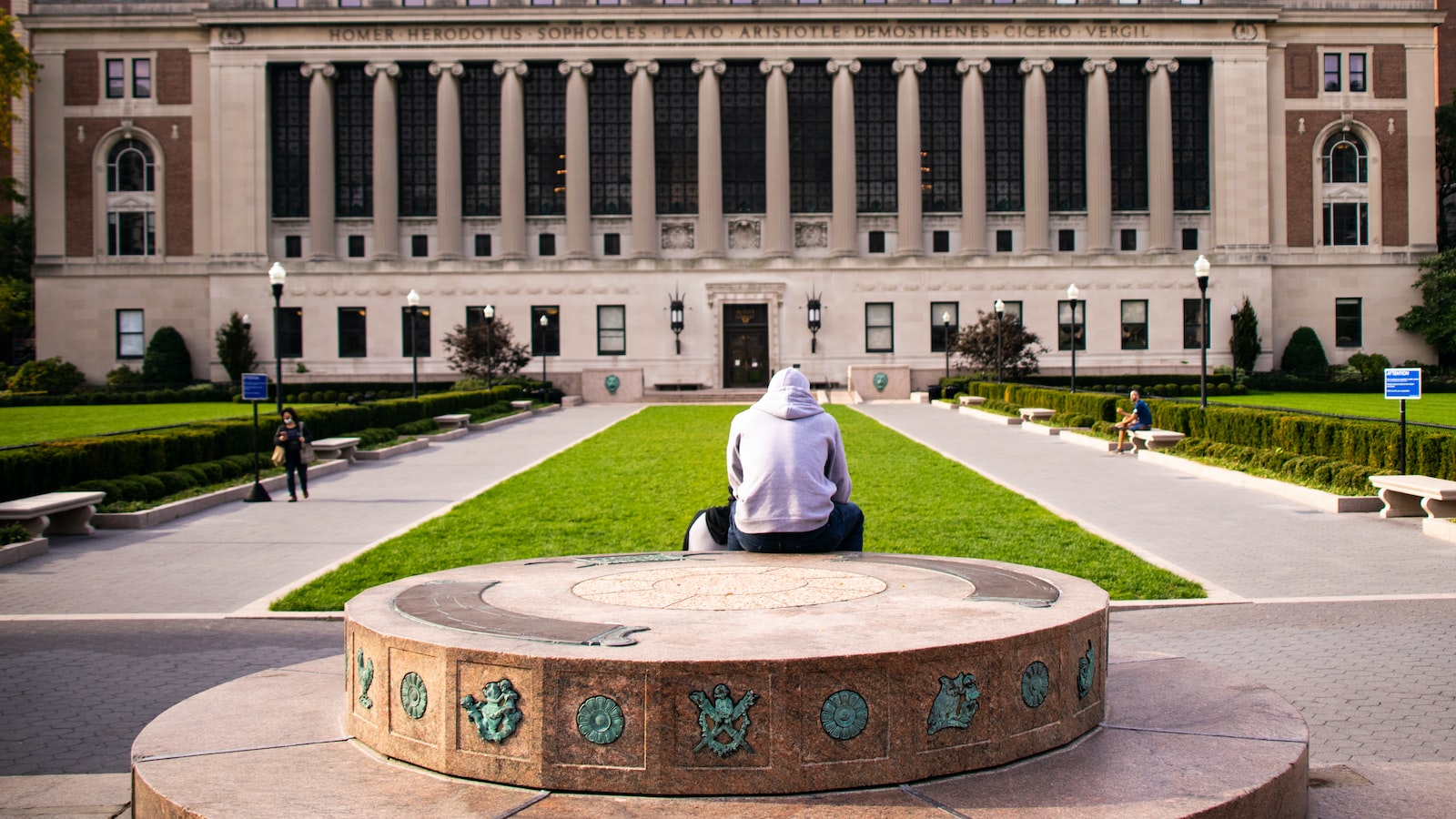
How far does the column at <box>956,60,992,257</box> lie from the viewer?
2480 inches

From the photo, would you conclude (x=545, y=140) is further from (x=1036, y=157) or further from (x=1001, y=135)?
(x=1036, y=157)

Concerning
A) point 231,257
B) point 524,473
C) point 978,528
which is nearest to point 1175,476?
point 978,528

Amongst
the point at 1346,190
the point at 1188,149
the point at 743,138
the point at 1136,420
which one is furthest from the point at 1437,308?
the point at 1136,420

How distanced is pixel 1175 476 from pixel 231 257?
174 feet

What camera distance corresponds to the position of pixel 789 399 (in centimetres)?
833

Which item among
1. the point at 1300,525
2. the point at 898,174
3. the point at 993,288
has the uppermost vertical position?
the point at 898,174

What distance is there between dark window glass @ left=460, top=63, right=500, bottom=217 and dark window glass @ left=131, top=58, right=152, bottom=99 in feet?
53.8

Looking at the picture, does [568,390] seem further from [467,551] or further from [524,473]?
[467,551]

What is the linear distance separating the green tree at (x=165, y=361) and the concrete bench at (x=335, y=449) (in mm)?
38132

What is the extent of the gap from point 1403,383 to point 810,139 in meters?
49.4

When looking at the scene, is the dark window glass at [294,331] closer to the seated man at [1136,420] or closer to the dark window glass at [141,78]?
the dark window glass at [141,78]

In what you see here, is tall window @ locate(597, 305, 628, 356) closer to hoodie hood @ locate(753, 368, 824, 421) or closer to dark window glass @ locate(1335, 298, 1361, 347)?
dark window glass @ locate(1335, 298, 1361, 347)

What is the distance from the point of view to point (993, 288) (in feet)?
209

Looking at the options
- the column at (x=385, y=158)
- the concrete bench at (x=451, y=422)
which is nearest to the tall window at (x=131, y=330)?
the column at (x=385, y=158)
